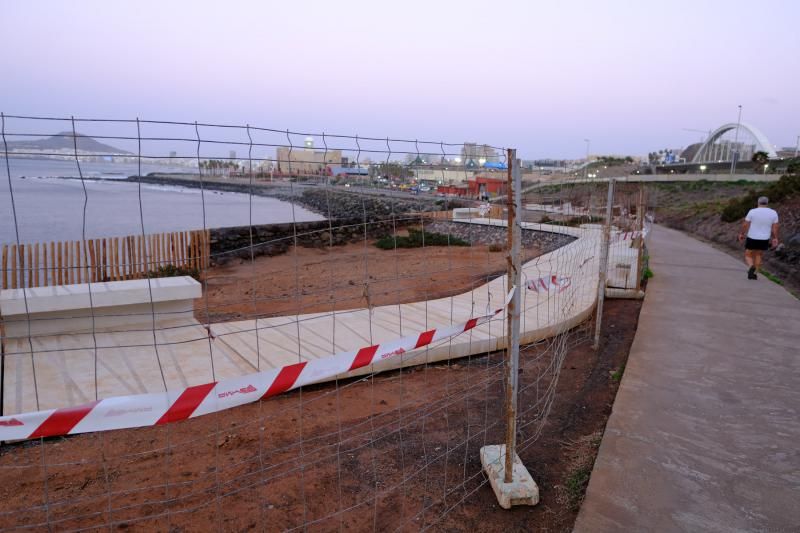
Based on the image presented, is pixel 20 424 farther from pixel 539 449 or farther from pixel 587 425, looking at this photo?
pixel 587 425

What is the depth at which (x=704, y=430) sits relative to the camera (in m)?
3.96

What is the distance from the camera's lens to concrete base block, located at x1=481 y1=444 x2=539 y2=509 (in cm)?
320

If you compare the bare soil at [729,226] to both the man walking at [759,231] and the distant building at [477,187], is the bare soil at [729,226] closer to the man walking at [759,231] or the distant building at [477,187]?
the man walking at [759,231]

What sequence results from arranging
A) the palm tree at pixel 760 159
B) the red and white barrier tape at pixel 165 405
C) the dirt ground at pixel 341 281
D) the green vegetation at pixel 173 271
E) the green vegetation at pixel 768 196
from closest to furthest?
the red and white barrier tape at pixel 165 405 → the dirt ground at pixel 341 281 → the green vegetation at pixel 173 271 → the green vegetation at pixel 768 196 → the palm tree at pixel 760 159

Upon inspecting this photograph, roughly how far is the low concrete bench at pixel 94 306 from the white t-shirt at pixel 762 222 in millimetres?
9563

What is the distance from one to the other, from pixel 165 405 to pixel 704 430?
3.85 m

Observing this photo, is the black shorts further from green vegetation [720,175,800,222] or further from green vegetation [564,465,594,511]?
green vegetation [720,175,800,222]

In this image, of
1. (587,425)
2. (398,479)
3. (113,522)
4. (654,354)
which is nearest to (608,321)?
(654,354)

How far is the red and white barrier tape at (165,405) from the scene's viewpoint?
192cm

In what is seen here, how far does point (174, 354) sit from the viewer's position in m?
5.47

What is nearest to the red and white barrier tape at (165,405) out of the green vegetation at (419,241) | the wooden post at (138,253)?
the wooden post at (138,253)

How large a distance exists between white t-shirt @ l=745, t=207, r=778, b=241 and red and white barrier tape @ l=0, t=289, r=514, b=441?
9.35 m

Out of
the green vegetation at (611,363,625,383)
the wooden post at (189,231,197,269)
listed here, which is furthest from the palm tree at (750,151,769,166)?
the green vegetation at (611,363,625,383)

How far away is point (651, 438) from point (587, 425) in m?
0.58
